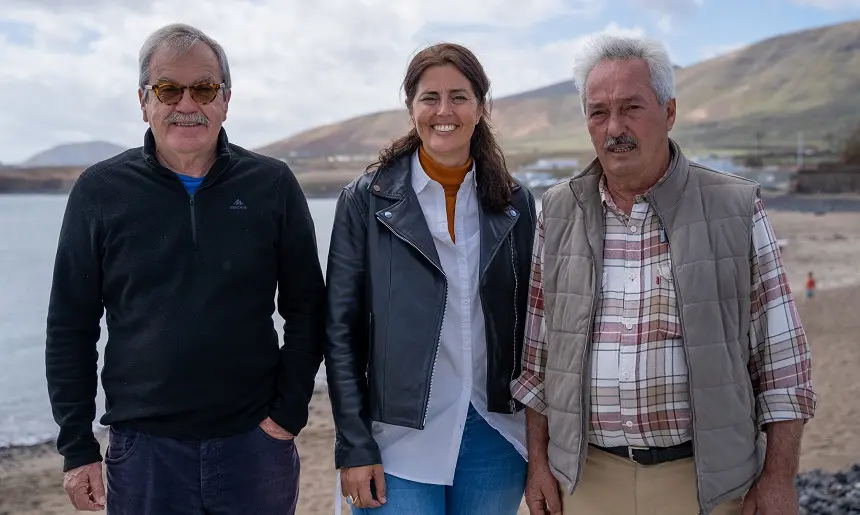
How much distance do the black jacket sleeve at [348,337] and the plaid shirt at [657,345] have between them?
2.28 ft

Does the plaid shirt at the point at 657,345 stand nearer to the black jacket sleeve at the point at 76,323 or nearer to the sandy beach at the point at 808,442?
the black jacket sleeve at the point at 76,323

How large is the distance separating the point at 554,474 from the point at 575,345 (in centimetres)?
43

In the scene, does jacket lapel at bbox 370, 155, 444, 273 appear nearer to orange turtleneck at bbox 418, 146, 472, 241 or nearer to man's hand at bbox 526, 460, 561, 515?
orange turtleneck at bbox 418, 146, 472, 241

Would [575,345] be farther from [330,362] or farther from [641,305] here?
[330,362]

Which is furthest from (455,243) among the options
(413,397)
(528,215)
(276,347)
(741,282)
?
(741,282)

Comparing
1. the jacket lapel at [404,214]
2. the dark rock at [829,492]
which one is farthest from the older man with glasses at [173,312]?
the dark rock at [829,492]

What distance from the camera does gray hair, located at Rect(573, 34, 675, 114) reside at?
217 cm

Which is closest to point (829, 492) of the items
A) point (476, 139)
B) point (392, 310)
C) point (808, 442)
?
point (808, 442)

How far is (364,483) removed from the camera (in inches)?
91.7

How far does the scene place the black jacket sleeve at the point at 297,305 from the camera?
8.02 ft

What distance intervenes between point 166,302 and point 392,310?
67 centimetres

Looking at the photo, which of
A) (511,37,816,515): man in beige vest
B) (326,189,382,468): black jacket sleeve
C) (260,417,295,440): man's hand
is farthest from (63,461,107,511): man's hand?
(511,37,816,515): man in beige vest

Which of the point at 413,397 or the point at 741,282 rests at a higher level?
the point at 741,282

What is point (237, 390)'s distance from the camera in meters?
2.37
